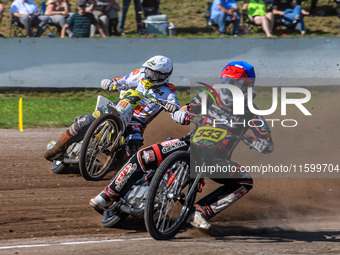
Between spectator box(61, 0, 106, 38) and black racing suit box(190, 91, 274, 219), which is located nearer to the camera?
black racing suit box(190, 91, 274, 219)

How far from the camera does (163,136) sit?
9.77m

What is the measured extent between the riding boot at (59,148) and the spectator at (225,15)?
8.13m

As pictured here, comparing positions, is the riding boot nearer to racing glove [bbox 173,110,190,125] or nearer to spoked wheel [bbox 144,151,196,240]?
racing glove [bbox 173,110,190,125]

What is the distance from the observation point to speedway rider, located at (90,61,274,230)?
5.59m

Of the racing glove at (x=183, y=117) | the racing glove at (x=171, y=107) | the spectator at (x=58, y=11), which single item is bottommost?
the spectator at (x=58, y=11)

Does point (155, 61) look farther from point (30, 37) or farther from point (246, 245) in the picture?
point (30, 37)

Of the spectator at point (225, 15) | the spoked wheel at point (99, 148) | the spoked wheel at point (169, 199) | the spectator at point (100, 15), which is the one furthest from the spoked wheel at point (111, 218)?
the spectator at point (225, 15)

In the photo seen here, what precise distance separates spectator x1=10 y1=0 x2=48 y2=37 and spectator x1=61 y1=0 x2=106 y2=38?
583 mm

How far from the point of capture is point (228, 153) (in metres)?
5.95

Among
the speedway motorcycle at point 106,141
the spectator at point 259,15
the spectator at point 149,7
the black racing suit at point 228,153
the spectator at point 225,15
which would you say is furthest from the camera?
the spectator at point 149,7

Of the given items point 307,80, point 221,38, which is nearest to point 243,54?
point 221,38

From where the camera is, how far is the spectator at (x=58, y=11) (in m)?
14.4

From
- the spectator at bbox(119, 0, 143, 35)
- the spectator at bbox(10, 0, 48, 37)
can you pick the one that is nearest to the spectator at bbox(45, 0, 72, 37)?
the spectator at bbox(10, 0, 48, 37)

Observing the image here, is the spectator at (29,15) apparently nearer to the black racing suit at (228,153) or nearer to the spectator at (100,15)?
the spectator at (100,15)
